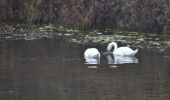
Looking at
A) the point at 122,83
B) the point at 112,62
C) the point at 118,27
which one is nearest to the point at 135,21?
the point at 118,27

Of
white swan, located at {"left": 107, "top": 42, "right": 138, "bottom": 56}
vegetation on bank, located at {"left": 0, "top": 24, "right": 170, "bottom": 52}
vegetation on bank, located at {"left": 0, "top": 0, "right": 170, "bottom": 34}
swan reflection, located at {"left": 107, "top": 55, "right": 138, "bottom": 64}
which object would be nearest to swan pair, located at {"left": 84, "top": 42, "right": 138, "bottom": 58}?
white swan, located at {"left": 107, "top": 42, "right": 138, "bottom": 56}

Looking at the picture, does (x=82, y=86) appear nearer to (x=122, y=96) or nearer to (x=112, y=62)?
(x=122, y=96)

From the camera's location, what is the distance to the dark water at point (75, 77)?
50.6 ft

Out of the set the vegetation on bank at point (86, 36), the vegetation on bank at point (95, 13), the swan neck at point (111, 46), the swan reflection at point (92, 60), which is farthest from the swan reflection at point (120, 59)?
the vegetation on bank at point (95, 13)

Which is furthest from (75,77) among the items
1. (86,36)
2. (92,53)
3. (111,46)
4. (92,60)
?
(86,36)

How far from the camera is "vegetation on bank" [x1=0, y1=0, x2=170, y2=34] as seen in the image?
91.2 feet

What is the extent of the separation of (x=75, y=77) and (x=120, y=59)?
4737 mm

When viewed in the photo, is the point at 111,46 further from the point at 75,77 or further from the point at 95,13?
the point at 75,77

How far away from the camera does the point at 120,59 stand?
22250 mm

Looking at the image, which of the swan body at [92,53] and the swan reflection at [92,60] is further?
the swan body at [92,53]

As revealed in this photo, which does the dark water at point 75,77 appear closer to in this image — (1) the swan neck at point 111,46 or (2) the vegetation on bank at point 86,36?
(1) the swan neck at point 111,46

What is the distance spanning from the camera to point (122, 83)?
664 inches

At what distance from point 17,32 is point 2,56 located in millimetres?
6975

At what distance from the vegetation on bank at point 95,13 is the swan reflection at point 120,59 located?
4.89 meters
